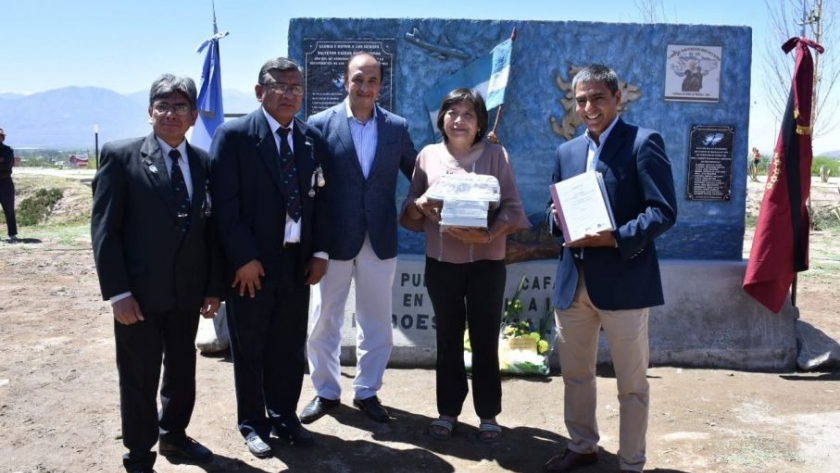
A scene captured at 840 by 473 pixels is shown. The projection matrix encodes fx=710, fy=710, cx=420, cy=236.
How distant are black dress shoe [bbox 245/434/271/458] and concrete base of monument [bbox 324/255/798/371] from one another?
1714 mm

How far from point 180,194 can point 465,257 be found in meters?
1.50

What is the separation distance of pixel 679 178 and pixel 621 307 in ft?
9.51

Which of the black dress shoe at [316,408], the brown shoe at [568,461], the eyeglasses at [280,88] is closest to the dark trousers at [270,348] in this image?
the black dress shoe at [316,408]

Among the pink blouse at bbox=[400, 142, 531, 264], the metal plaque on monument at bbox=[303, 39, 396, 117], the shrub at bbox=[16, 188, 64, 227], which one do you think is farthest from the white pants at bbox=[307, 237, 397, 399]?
the shrub at bbox=[16, 188, 64, 227]

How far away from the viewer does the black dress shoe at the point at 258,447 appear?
3.76 meters

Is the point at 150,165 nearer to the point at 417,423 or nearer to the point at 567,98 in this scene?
the point at 417,423

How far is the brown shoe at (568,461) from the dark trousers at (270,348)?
1.41 meters

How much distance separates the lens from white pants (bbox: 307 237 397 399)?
4.24 metres

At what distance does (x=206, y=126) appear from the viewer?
21.8ft

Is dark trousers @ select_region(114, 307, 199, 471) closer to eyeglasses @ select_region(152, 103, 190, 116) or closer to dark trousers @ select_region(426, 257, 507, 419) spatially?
eyeglasses @ select_region(152, 103, 190, 116)

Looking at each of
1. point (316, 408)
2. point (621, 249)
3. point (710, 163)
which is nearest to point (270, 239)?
point (316, 408)

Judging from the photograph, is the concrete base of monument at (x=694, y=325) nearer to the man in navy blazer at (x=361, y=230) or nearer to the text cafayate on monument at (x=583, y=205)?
the man in navy blazer at (x=361, y=230)

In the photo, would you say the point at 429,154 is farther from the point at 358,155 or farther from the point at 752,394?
the point at 752,394

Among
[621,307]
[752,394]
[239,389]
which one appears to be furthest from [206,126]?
[752,394]
